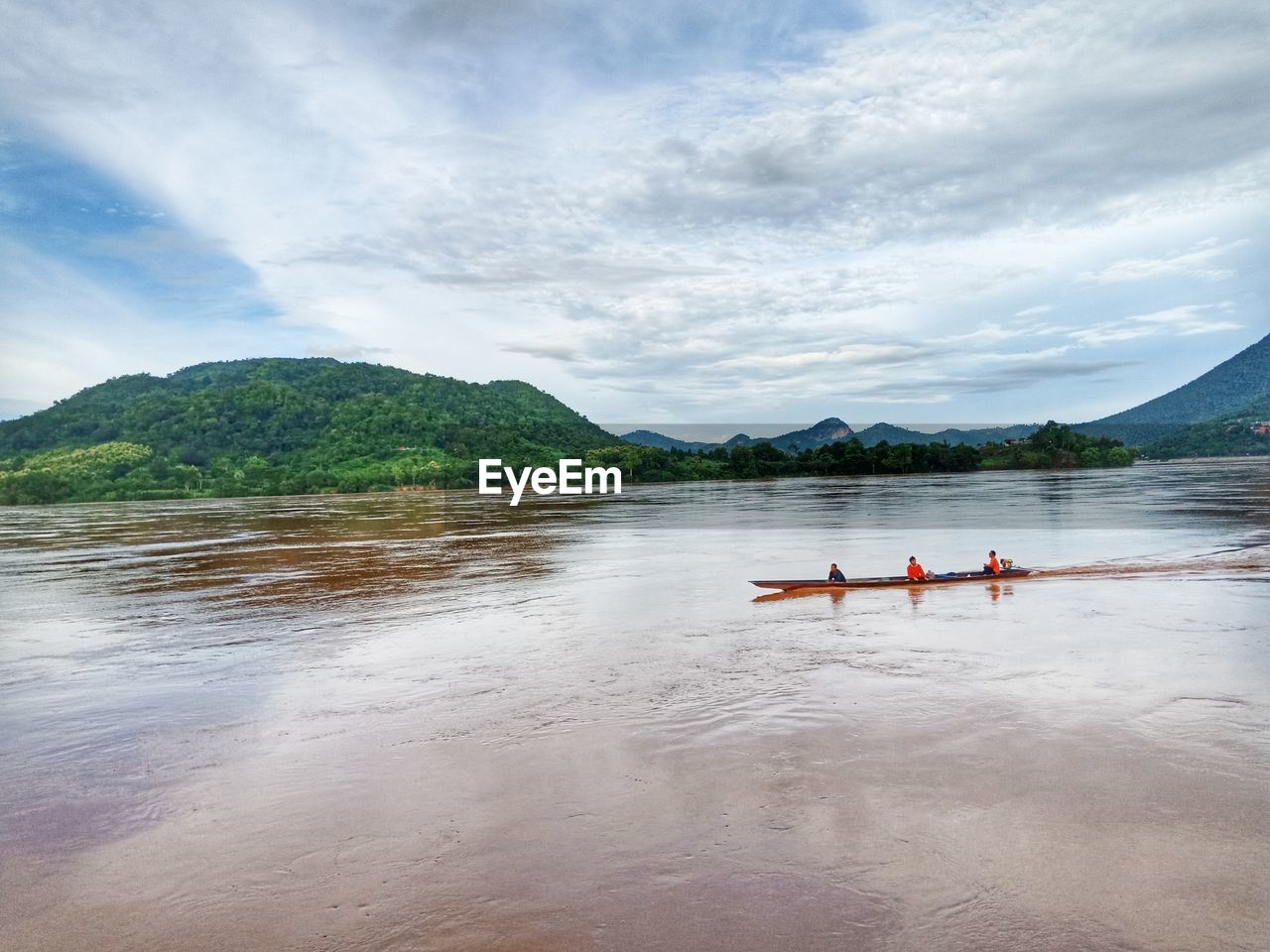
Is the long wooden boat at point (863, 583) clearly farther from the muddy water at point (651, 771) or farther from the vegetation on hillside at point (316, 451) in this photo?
the vegetation on hillside at point (316, 451)

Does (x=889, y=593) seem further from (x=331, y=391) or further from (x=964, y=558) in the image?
(x=331, y=391)

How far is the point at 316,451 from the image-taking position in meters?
162

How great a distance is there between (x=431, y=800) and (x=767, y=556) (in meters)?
28.2

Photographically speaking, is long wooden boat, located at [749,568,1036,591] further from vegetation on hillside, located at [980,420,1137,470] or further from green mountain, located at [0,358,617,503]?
vegetation on hillside, located at [980,420,1137,470]

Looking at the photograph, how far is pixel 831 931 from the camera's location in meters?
6.93

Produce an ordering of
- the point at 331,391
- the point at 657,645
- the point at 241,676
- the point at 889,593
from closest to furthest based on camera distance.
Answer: the point at 241,676 < the point at 657,645 < the point at 889,593 < the point at 331,391

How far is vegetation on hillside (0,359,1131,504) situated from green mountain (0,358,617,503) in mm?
323

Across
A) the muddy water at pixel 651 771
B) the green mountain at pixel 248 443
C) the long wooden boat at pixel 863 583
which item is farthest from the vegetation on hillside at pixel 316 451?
the long wooden boat at pixel 863 583

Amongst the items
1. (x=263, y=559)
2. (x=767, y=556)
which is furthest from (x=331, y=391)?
(x=767, y=556)

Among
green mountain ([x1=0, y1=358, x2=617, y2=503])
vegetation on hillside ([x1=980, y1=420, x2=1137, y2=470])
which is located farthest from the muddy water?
vegetation on hillside ([x1=980, y1=420, x2=1137, y2=470])

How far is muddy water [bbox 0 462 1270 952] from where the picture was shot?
7332mm

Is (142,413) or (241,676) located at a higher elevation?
(142,413)

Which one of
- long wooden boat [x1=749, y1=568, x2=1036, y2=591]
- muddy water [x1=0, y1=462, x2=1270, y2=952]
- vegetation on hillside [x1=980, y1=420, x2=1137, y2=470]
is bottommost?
muddy water [x1=0, y1=462, x2=1270, y2=952]

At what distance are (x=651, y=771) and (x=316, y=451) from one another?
164274 mm
